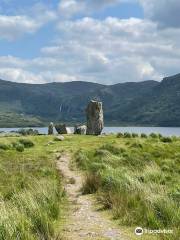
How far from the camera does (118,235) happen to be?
1238 centimetres

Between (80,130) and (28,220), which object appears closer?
(28,220)

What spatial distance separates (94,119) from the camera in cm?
5856

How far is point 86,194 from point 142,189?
3857 millimetres

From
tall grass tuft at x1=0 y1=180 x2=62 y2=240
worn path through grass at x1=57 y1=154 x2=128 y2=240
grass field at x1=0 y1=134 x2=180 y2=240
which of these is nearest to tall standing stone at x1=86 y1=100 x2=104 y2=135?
grass field at x1=0 y1=134 x2=180 y2=240

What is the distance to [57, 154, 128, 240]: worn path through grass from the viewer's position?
12406 millimetres

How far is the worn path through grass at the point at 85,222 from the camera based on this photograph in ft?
40.7

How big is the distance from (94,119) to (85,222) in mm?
44635

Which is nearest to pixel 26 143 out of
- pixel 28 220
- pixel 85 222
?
pixel 85 222

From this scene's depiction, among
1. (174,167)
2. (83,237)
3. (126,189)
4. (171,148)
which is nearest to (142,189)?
(126,189)

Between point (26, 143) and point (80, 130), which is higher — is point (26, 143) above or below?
below

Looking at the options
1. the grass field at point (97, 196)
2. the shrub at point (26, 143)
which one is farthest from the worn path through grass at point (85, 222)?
the shrub at point (26, 143)

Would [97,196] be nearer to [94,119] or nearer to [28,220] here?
[28,220]

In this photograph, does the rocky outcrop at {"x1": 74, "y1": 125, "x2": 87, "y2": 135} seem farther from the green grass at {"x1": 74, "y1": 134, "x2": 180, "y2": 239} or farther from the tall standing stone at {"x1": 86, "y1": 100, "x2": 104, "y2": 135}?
the green grass at {"x1": 74, "y1": 134, "x2": 180, "y2": 239}

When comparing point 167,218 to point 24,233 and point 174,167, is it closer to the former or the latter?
point 24,233
